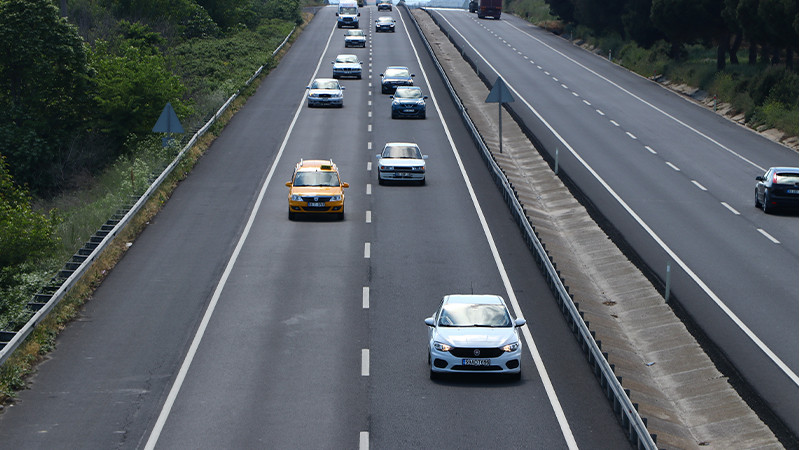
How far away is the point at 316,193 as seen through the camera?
112ft

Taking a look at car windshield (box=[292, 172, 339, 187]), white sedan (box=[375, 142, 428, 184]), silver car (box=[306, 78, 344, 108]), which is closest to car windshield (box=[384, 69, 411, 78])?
silver car (box=[306, 78, 344, 108])

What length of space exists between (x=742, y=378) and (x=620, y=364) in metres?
2.40

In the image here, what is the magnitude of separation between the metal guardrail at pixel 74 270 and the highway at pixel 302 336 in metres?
0.71

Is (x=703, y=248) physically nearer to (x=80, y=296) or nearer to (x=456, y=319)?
(x=456, y=319)

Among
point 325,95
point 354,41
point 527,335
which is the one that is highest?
point 527,335

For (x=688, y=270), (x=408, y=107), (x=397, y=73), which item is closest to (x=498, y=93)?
(x=408, y=107)

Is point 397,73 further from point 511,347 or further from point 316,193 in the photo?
point 511,347

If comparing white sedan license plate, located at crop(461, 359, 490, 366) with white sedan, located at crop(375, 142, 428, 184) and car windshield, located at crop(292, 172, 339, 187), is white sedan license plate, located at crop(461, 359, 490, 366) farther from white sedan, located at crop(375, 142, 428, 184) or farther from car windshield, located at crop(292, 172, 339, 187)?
white sedan, located at crop(375, 142, 428, 184)

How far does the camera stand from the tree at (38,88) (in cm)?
4966

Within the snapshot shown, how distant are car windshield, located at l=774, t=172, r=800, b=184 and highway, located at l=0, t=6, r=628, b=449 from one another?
30.3 feet

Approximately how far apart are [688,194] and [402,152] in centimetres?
1066

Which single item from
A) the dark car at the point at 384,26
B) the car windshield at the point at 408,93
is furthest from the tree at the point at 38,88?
the dark car at the point at 384,26

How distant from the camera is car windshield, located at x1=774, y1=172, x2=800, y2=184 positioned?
3609 cm

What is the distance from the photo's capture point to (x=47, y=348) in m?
21.8
